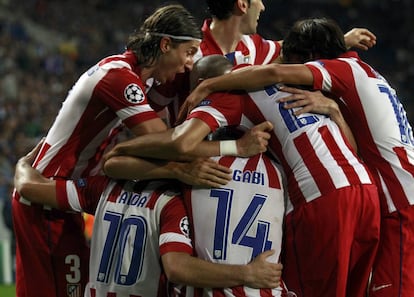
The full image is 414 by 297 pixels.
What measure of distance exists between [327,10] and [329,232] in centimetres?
1875

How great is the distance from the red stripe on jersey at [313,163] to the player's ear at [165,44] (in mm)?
1066

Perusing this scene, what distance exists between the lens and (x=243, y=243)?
4.38 metres

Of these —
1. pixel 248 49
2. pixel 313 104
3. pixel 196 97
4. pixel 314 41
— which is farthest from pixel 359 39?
pixel 196 97

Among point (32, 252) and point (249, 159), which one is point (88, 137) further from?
point (249, 159)

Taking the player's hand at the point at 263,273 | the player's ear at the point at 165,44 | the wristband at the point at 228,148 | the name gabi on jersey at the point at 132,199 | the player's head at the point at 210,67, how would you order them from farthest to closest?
the player's ear at the point at 165,44 < the player's head at the point at 210,67 < the name gabi on jersey at the point at 132,199 < the wristband at the point at 228,148 < the player's hand at the point at 263,273

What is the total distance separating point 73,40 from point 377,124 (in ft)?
53.3

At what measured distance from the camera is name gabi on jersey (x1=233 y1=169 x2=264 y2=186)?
4.44m

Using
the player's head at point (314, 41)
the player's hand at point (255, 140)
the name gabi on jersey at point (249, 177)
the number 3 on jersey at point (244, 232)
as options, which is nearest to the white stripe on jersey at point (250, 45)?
the player's head at point (314, 41)

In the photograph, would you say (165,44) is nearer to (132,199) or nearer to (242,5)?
(132,199)

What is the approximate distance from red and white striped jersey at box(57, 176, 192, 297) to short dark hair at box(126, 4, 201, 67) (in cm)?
81

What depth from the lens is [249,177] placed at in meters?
4.45

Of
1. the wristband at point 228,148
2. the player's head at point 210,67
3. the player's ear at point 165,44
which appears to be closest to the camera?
the wristband at point 228,148

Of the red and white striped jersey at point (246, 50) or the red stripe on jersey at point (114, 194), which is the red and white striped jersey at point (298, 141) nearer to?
the red stripe on jersey at point (114, 194)

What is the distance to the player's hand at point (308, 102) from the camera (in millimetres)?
4480
